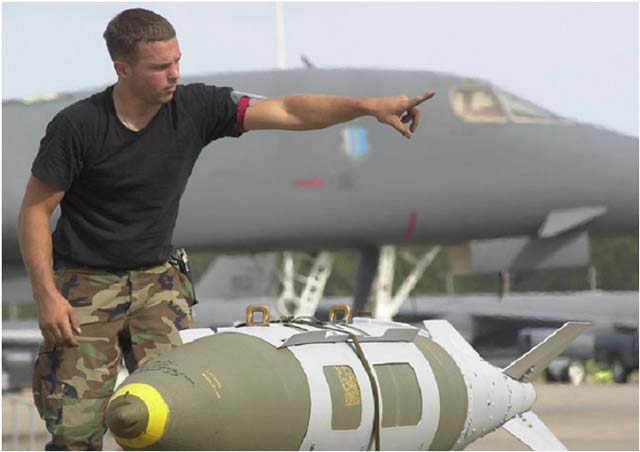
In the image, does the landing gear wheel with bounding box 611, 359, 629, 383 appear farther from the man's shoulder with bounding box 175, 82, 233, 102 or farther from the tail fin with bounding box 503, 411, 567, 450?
the man's shoulder with bounding box 175, 82, 233, 102

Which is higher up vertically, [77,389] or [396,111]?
[396,111]

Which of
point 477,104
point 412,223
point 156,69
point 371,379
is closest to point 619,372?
point 477,104

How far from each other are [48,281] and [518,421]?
3898 millimetres

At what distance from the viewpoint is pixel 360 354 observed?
6.50 m

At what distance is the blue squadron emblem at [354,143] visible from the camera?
49.2 ft

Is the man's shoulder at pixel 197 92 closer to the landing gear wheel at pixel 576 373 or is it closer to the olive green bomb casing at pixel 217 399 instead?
the olive green bomb casing at pixel 217 399

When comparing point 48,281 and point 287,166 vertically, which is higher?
point 48,281

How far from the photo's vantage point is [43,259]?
5242mm

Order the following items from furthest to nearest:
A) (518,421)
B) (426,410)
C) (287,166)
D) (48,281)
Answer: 1. (287,166)
2. (518,421)
3. (426,410)
4. (48,281)

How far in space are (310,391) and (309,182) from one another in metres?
8.98

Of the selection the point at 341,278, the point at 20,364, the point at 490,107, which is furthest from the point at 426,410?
the point at 341,278

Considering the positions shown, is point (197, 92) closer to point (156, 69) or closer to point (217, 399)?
point (156, 69)

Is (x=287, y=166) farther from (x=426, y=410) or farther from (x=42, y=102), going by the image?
(x=426, y=410)

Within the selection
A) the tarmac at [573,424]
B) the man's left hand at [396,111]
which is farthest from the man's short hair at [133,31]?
the tarmac at [573,424]
